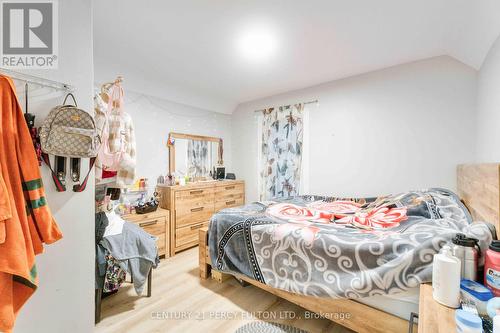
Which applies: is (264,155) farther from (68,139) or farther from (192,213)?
(68,139)

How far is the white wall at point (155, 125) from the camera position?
2.97 meters

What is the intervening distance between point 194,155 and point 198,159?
0.11 meters

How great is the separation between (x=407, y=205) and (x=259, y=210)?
1.36 meters

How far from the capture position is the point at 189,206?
3082mm

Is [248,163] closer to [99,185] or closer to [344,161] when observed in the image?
[344,161]

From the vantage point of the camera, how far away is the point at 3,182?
795 mm

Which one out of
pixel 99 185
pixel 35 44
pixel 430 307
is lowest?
pixel 430 307

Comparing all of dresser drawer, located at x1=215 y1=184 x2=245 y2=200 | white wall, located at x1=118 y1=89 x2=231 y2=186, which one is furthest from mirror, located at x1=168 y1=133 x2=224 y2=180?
dresser drawer, located at x1=215 y1=184 x2=245 y2=200

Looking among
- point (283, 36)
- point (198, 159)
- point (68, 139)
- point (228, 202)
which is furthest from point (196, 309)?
point (283, 36)

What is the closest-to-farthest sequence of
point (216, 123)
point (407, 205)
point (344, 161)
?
point (407, 205)
point (344, 161)
point (216, 123)

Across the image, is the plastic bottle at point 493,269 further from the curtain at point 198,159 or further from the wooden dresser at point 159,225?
the curtain at point 198,159

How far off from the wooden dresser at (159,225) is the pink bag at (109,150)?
114 cm

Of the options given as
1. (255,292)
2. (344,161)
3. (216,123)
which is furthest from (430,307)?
(216,123)

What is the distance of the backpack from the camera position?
3.27 ft
